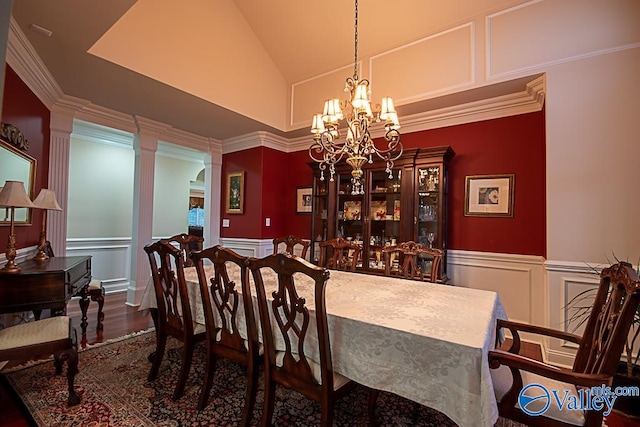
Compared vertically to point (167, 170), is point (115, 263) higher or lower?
lower

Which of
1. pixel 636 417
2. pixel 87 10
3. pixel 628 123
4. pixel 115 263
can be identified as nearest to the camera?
pixel 636 417

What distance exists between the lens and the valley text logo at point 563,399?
3.65ft

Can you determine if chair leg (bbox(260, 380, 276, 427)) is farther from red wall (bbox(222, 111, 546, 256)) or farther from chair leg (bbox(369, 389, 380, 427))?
red wall (bbox(222, 111, 546, 256))

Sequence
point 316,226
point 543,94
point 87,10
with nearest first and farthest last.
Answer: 1. point 87,10
2. point 543,94
3. point 316,226

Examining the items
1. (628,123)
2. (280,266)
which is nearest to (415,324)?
(280,266)

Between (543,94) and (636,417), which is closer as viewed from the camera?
(636,417)

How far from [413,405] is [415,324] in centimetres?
91

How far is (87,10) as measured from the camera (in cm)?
208

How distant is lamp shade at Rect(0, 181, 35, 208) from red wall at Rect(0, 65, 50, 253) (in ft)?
1.93

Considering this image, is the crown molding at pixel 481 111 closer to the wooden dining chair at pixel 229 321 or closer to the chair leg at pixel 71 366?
the wooden dining chair at pixel 229 321

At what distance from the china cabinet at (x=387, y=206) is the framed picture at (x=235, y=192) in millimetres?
1349

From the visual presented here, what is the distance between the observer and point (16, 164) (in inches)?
98.8

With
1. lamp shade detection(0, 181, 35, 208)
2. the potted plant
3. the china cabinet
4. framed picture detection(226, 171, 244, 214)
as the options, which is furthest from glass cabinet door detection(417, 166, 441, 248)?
lamp shade detection(0, 181, 35, 208)

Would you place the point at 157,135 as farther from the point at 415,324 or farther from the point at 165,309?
the point at 415,324
